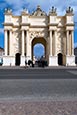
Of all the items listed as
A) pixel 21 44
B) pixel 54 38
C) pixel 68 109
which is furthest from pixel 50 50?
pixel 68 109

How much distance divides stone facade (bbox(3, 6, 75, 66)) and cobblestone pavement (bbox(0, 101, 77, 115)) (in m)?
53.0

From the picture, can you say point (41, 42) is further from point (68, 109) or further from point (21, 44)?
point (68, 109)

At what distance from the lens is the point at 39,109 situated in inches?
309

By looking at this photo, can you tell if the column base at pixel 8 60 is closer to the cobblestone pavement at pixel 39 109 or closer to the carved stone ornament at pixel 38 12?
the carved stone ornament at pixel 38 12

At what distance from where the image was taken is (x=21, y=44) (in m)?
64.8

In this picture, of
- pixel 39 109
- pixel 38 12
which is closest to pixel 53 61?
pixel 38 12

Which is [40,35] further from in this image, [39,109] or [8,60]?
[39,109]

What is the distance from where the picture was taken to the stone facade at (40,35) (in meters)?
63.3

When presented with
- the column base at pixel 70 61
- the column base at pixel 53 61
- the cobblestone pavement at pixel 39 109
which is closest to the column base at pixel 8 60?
the column base at pixel 53 61

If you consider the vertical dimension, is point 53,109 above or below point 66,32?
below

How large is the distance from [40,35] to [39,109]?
192 feet

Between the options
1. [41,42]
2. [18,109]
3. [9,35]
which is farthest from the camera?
[41,42]

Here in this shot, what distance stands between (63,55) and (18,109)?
58.4 m

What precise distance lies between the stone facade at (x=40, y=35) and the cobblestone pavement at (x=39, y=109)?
174 ft
